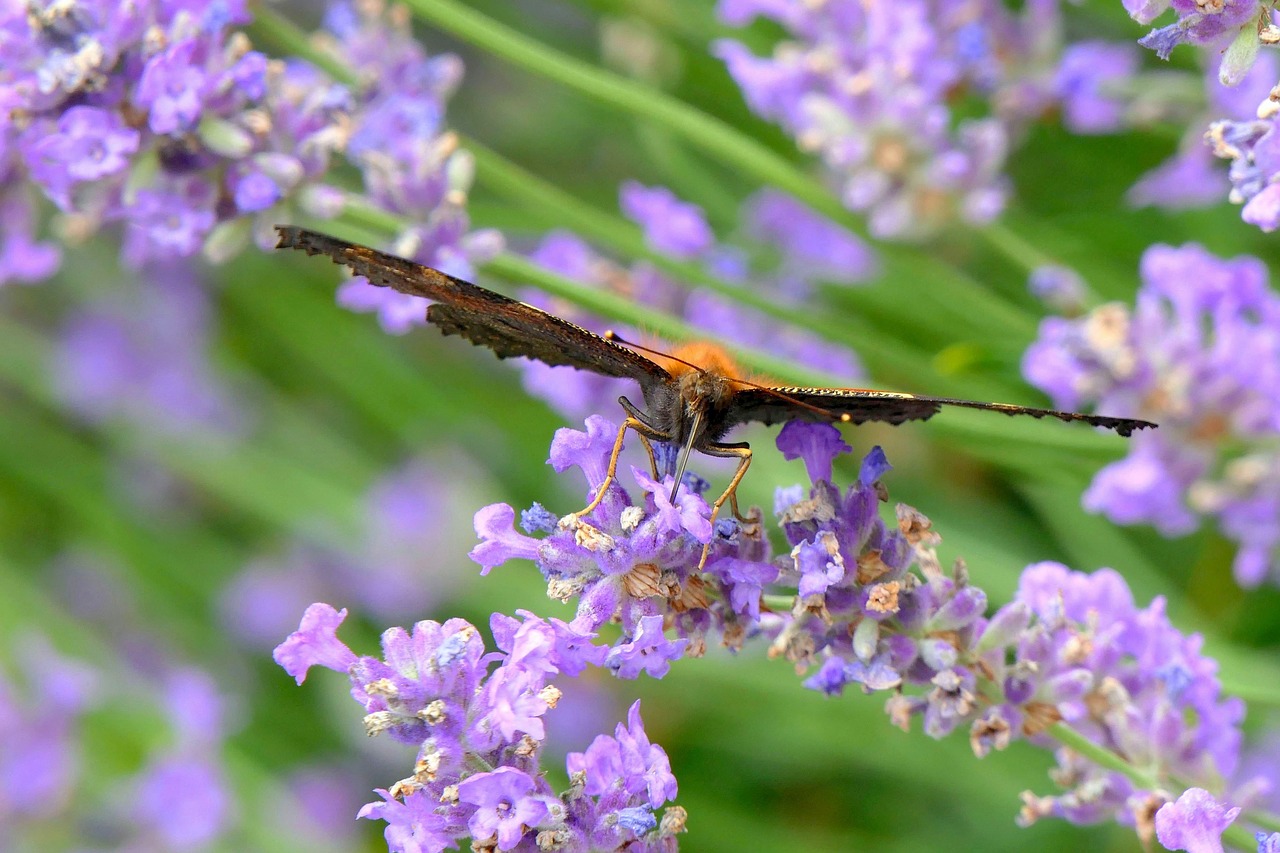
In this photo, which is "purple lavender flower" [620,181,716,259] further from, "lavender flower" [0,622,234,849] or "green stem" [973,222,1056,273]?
"lavender flower" [0,622,234,849]

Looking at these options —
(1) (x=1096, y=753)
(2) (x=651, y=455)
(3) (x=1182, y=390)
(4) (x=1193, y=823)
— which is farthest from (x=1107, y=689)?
(3) (x=1182, y=390)

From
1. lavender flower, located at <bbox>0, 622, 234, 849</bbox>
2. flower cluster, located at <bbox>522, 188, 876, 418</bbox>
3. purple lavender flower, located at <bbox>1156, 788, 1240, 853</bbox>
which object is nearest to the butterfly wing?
purple lavender flower, located at <bbox>1156, 788, 1240, 853</bbox>

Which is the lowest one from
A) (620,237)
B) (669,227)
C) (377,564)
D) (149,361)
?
(620,237)

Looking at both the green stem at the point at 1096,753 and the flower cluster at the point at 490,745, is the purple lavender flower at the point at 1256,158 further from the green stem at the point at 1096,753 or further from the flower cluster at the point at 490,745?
the flower cluster at the point at 490,745

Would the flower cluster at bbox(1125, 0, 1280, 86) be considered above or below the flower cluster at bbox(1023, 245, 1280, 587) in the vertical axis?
below

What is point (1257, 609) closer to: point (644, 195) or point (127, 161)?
point (644, 195)

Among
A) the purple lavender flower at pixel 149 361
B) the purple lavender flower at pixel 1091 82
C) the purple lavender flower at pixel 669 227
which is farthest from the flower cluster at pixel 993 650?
the purple lavender flower at pixel 149 361

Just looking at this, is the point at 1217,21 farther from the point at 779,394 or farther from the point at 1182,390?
the point at 1182,390
